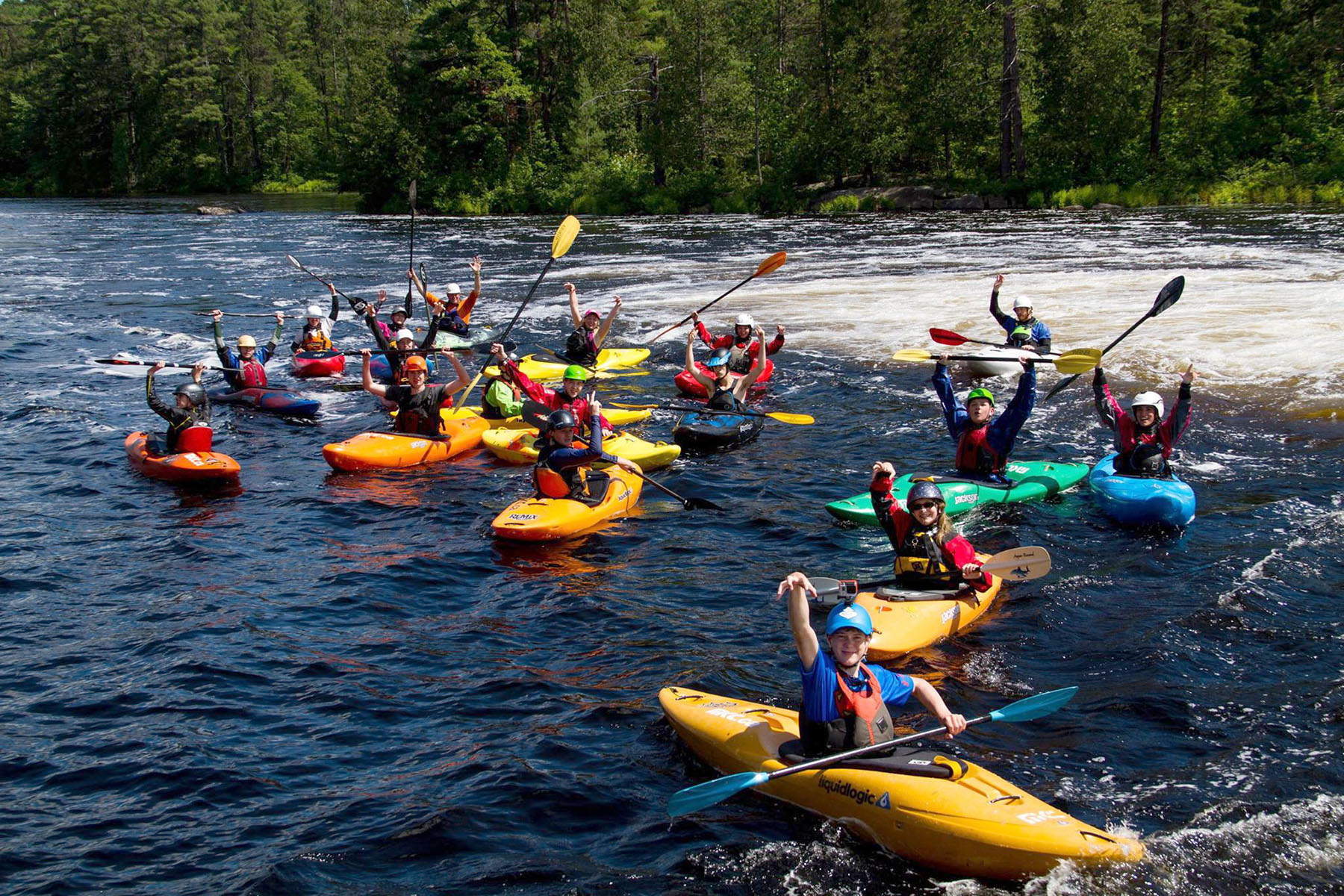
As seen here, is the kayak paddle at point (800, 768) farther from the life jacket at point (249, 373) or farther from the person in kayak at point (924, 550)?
the life jacket at point (249, 373)

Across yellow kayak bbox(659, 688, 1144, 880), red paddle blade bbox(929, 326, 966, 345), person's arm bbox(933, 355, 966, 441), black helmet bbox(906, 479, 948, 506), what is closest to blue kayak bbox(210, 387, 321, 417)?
red paddle blade bbox(929, 326, 966, 345)

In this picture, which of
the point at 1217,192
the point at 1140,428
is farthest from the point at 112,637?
the point at 1217,192

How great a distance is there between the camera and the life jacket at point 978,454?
28.6 feet

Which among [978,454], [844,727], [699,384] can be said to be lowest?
[844,727]

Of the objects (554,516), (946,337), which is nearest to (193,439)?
(554,516)

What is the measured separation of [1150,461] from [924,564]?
9.59 feet

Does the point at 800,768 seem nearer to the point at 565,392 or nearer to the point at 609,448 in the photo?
the point at 565,392

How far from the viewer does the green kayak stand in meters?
8.38

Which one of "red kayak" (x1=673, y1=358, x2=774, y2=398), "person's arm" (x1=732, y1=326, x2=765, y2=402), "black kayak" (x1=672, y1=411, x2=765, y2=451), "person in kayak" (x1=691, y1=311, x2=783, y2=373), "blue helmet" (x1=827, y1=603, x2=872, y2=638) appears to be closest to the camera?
"blue helmet" (x1=827, y1=603, x2=872, y2=638)

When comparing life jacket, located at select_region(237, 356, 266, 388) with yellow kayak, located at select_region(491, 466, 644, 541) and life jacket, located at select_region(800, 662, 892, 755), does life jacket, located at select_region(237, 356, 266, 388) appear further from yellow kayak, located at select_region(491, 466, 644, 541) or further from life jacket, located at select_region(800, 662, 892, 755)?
life jacket, located at select_region(800, 662, 892, 755)

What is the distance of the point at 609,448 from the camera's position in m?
10.1

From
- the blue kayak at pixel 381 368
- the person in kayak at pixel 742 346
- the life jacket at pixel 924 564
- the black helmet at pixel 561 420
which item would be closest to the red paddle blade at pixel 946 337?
the person in kayak at pixel 742 346

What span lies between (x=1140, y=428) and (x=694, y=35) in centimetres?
3410

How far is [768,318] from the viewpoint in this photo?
17.7m
